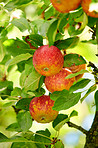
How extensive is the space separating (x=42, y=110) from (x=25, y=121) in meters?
0.13

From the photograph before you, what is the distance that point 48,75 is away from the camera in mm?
1490

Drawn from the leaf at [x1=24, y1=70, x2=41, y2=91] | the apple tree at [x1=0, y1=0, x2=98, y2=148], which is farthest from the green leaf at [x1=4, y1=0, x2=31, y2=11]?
the leaf at [x1=24, y1=70, x2=41, y2=91]

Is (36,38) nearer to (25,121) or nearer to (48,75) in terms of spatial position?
(48,75)

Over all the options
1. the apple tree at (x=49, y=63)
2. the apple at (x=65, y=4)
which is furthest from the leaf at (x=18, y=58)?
the apple at (x=65, y=4)

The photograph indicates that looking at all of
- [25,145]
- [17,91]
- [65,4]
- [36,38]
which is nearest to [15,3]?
[36,38]

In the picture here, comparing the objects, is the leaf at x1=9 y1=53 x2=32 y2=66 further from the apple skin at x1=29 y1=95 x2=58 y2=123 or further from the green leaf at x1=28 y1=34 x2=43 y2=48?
the apple skin at x1=29 y1=95 x2=58 y2=123

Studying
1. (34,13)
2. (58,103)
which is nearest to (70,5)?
(58,103)

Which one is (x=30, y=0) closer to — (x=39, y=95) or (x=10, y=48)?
(x=10, y=48)

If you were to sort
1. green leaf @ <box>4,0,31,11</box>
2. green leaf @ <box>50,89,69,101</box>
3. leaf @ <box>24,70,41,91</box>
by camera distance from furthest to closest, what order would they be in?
1. leaf @ <box>24,70,41,91</box>
2. green leaf @ <box>50,89,69,101</box>
3. green leaf @ <box>4,0,31,11</box>

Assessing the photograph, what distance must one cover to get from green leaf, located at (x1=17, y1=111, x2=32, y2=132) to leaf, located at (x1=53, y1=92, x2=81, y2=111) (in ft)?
1.19

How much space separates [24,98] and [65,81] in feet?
1.05

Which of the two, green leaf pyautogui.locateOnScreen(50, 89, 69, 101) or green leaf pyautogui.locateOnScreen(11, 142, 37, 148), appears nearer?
green leaf pyautogui.locateOnScreen(50, 89, 69, 101)

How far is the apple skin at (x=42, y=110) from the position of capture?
5.42ft

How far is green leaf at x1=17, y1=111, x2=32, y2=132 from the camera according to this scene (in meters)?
1.66
